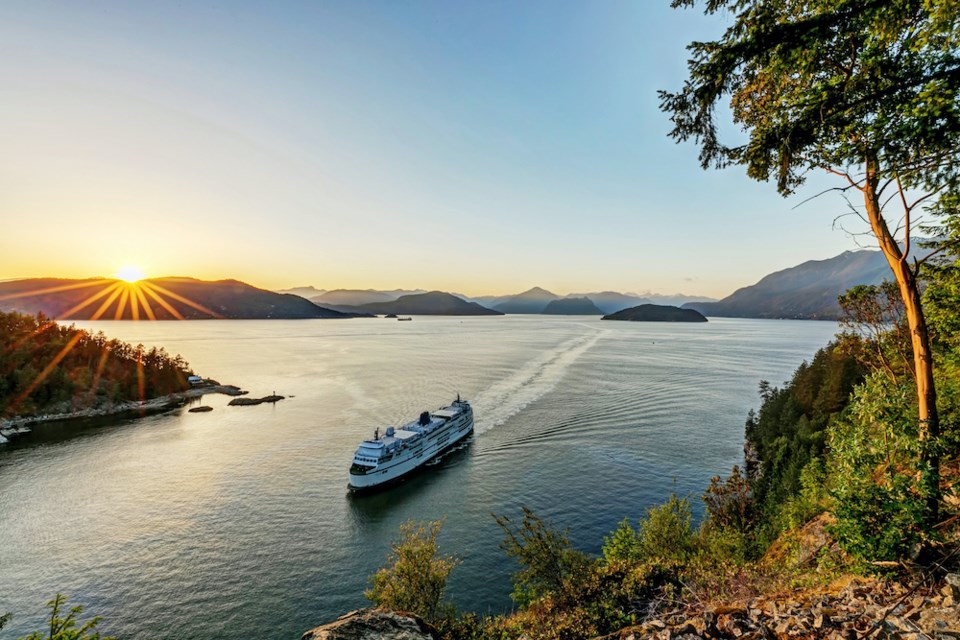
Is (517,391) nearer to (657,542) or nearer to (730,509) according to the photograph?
(730,509)

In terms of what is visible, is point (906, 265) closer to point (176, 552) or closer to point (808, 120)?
point (808, 120)

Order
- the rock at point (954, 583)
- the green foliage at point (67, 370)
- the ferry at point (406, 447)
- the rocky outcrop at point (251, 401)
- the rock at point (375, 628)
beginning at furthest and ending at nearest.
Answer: the rocky outcrop at point (251, 401) → the green foliage at point (67, 370) → the ferry at point (406, 447) → the rock at point (375, 628) → the rock at point (954, 583)

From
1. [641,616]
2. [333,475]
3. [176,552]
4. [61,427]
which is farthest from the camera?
[61,427]

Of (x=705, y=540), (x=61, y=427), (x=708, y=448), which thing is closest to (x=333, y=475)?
(x=705, y=540)

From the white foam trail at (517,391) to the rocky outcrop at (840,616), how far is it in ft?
194

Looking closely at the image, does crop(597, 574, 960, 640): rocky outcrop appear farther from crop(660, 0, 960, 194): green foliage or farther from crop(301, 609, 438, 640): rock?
crop(660, 0, 960, 194): green foliage

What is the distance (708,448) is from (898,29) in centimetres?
6104

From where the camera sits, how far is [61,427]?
72750mm

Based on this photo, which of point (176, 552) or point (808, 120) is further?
point (176, 552)

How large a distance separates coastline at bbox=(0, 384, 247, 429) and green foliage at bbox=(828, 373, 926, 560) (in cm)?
10986

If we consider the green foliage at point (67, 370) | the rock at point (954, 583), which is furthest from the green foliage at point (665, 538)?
the green foliage at point (67, 370)

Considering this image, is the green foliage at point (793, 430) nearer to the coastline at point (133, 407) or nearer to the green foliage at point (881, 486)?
the green foliage at point (881, 486)

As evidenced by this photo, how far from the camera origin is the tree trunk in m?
8.51

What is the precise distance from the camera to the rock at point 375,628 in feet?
30.2
